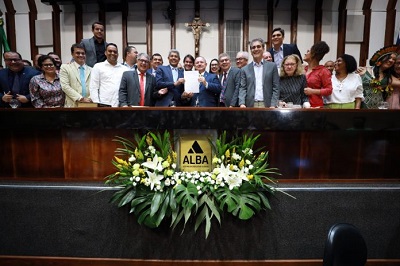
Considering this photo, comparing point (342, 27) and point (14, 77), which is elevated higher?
point (342, 27)

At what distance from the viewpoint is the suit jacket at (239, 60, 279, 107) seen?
246cm

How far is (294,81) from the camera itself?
239 centimetres

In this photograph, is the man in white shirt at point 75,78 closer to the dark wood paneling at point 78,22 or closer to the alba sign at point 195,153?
the alba sign at point 195,153

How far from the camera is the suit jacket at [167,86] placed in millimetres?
Result: 2914

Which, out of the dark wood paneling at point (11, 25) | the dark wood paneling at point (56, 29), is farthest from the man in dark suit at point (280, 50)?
the dark wood paneling at point (11, 25)

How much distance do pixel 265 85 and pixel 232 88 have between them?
1.24ft

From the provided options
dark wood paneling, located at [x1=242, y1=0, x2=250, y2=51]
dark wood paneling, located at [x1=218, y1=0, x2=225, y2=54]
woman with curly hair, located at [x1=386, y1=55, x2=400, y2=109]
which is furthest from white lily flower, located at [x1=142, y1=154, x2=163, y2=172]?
dark wood paneling, located at [x1=242, y1=0, x2=250, y2=51]

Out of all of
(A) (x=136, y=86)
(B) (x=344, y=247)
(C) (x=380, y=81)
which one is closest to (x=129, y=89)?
(A) (x=136, y=86)

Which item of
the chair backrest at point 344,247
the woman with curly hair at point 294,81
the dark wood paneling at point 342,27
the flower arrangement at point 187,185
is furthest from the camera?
the dark wood paneling at point 342,27

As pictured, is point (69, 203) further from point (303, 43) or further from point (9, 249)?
point (303, 43)

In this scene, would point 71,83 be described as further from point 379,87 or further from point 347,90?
point 379,87

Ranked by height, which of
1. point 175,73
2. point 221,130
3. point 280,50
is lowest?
point 221,130

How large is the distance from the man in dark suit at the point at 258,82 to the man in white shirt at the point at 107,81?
53.5 inches

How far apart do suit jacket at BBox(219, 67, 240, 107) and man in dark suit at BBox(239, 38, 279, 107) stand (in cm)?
6
